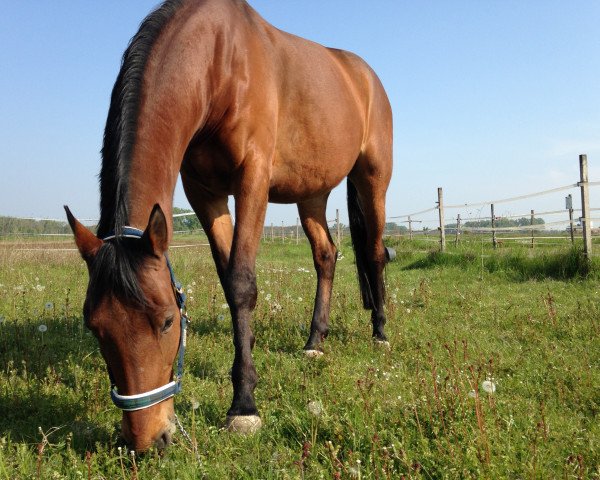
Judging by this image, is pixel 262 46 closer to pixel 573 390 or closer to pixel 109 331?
pixel 109 331

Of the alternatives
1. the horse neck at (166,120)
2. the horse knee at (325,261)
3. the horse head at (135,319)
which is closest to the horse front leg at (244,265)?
the horse neck at (166,120)

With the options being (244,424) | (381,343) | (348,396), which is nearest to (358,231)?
(381,343)

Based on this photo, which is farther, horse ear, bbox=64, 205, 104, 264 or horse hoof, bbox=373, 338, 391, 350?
horse hoof, bbox=373, 338, 391, 350

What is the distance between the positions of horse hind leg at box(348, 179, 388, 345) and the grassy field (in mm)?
377

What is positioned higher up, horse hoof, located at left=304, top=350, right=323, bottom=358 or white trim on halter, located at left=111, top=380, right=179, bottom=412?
white trim on halter, located at left=111, top=380, right=179, bottom=412

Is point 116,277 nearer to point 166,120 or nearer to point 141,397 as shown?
point 141,397

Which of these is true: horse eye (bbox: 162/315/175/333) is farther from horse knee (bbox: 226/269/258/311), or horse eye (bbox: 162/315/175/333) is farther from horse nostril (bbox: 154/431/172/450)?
horse knee (bbox: 226/269/258/311)

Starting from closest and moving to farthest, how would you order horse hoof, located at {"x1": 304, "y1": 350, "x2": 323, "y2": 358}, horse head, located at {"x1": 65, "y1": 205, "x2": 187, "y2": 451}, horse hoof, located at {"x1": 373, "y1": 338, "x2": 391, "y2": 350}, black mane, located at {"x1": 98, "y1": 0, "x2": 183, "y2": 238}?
horse head, located at {"x1": 65, "y1": 205, "x2": 187, "y2": 451} < black mane, located at {"x1": 98, "y1": 0, "x2": 183, "y2": 238} < horse hoof, located at {"x1": 304, "y1": 350, "x2": 323, "y2": 358} < horse hoof, located at {"x1": 373, "y1": 338, "x2": 391, "y2": 350}

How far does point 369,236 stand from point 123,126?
3.31 m

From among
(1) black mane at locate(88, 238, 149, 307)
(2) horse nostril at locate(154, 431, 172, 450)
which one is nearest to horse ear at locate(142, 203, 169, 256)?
(1) black mane at locate(88, 238, 149, 307)

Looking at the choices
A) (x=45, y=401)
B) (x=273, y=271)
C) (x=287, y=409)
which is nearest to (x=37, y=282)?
(x=273, y=271)

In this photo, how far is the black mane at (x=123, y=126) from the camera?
2238 mm

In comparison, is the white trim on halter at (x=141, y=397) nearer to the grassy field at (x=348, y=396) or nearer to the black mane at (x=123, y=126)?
the grassy field at (x=348, y=396)

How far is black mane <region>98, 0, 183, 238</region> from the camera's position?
7.34 feet
